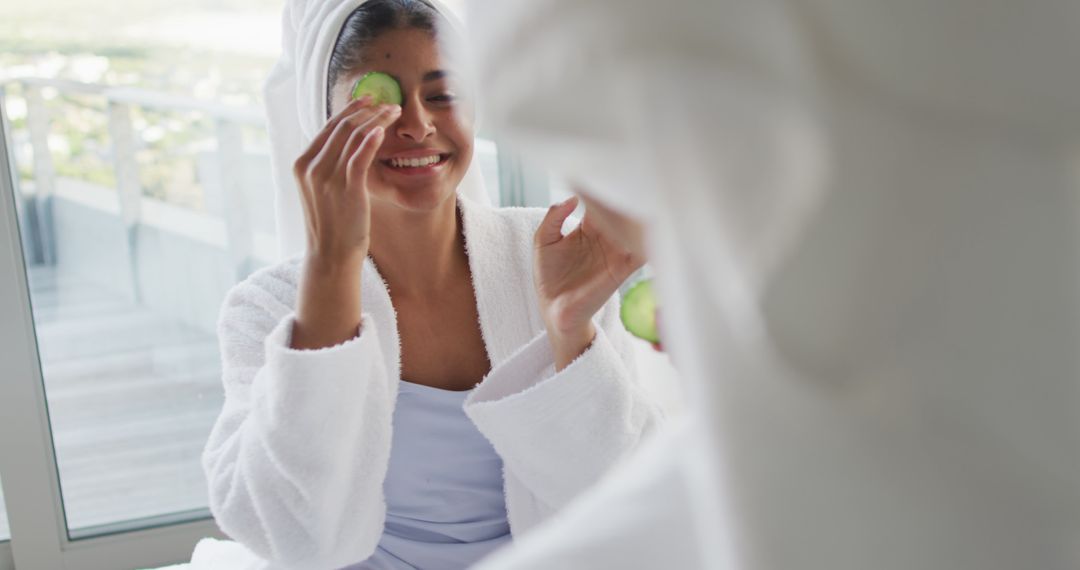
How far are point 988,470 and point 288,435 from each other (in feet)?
2.90

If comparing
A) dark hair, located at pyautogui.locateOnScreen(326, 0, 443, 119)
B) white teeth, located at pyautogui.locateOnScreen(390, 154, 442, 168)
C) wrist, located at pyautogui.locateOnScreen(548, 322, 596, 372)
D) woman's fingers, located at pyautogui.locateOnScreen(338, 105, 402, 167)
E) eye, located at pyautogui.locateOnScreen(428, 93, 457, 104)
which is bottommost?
wrist, located at pyautogui.locateOnScreen(548, 322, 596, 372)

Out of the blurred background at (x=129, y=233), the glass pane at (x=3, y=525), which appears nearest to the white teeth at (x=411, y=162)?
the blurred background at (x=129, y=233)

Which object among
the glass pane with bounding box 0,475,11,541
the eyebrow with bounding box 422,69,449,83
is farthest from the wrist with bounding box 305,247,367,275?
the glass pane with bounding box 0,475,11,541

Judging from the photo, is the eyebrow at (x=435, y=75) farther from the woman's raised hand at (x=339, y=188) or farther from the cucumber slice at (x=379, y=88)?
the woman's raised hand at (x=339, y=188)

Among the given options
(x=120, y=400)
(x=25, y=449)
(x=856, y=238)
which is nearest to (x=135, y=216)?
(x=120, y=400)

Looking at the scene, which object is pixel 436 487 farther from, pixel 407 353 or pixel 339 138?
pixel 339 138

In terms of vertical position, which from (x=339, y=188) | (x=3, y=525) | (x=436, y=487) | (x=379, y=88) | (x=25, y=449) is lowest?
(x=3, y=525)

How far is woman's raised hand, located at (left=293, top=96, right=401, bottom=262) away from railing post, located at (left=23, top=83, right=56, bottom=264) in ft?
4.46

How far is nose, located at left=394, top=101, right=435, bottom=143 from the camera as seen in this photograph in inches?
49.7

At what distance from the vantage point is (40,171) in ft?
7.18

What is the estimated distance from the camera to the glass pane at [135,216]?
7.15ft

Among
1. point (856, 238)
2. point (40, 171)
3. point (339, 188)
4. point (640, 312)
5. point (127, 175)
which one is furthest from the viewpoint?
point (127, 175)

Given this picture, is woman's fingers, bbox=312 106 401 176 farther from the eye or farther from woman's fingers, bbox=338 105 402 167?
the eye

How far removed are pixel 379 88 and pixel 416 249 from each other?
0.24m
